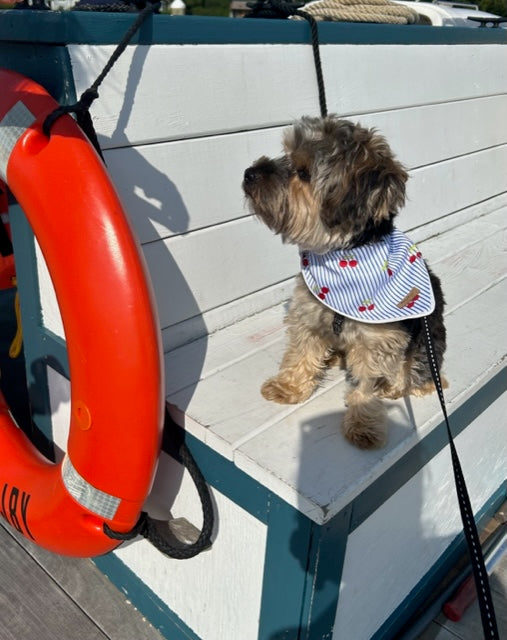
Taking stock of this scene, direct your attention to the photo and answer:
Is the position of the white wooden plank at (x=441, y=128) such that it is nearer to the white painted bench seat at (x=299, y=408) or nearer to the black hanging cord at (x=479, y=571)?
the white painted bench seat at (x=299, y=408)

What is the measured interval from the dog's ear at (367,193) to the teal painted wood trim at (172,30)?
26.3 inches

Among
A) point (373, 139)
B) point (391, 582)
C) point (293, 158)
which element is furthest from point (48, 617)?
point (373, 139)

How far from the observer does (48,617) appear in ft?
6.72

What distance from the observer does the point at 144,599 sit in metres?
2.09

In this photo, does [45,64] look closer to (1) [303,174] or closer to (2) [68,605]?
(1) [303,174]

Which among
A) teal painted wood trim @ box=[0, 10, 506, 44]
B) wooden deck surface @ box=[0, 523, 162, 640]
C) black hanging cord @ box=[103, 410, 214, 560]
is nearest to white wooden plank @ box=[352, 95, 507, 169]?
teal painted wood trim @ box=[0, 10, 506, 44]

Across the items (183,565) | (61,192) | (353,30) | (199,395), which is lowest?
(183,565)

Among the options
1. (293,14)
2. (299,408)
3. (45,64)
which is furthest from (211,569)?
(293,14)

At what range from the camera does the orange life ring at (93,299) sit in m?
1.38

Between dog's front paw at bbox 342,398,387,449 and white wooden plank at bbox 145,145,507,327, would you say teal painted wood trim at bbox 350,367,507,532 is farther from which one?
white wooden plank at bbox 145,145,507,327

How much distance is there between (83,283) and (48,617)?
131cm

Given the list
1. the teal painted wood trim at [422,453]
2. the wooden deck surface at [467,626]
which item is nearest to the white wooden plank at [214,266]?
the teal painted wood trim at [422,453]

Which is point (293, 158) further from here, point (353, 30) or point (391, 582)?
point (391, 582)

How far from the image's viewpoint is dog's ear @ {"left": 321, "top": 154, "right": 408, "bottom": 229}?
1.52 m
